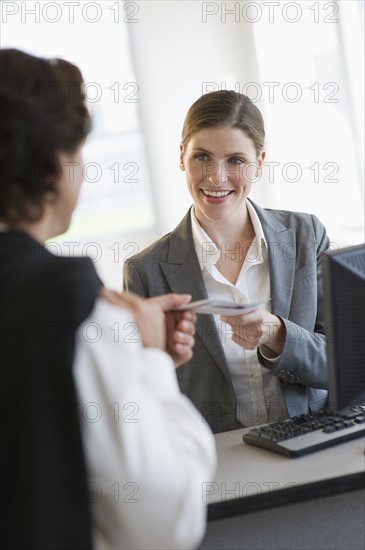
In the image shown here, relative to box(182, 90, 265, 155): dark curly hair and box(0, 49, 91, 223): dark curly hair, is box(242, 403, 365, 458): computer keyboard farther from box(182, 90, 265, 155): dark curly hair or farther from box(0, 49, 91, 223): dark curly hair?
→ box(182, 90, 265, 155): dark curly hair

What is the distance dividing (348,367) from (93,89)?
5.62m

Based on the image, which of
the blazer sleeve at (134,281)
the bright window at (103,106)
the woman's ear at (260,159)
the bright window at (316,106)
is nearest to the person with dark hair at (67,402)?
the blazer sleeve at (134,281)

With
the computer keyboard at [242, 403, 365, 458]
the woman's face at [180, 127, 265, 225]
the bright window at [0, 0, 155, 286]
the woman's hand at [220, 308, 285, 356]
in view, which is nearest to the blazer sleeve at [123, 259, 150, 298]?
the woman's face at [180, 127, 265, 225]

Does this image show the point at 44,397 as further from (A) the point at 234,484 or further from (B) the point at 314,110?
(B) the point at 314,110

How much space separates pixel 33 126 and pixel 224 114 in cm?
152

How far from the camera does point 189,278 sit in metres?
2.53

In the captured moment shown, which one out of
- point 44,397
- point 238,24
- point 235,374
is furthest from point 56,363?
point 238,24

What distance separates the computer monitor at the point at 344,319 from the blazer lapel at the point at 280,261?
68 cm

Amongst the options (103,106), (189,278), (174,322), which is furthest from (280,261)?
(103,106)

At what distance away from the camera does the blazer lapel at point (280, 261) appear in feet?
8.13

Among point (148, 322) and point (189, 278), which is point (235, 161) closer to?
point (189, 278)

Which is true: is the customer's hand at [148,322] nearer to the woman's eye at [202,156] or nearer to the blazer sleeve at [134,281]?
the blazer sleeve at [134,281]

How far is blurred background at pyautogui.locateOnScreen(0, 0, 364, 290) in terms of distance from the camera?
19.5 feet

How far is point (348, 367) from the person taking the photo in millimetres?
1784
